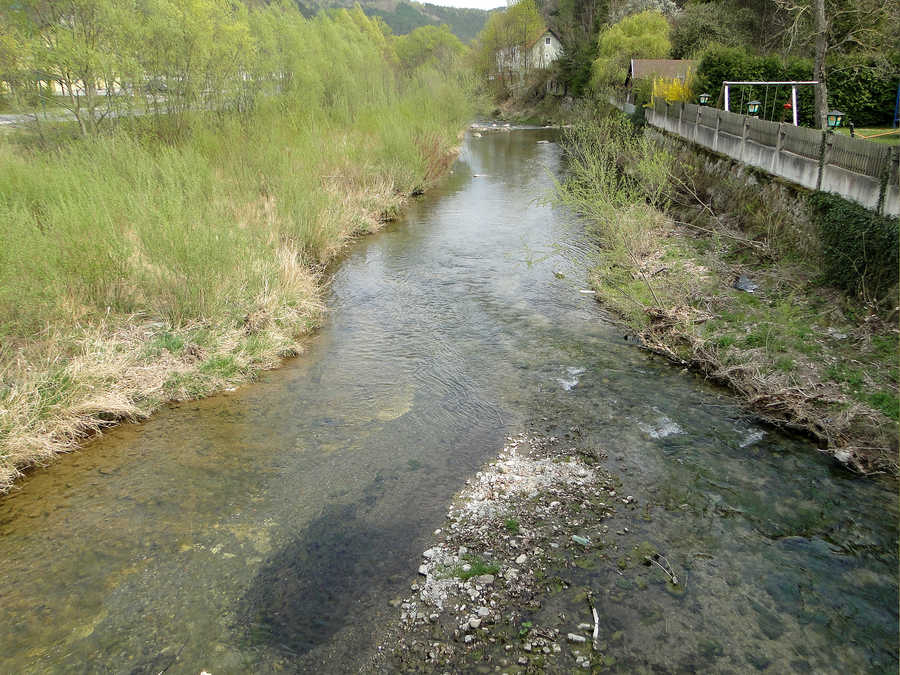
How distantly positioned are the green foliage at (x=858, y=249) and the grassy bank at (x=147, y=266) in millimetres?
8480

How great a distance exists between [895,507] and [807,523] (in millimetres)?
909

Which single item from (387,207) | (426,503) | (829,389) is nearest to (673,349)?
(829,389)

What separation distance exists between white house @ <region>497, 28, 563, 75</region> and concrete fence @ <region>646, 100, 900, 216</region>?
5255 cm

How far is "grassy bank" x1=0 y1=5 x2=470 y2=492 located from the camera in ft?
23.1

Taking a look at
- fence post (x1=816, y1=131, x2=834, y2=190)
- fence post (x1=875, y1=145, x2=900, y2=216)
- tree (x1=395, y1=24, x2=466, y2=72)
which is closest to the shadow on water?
fence post (x1=875, y1=145, x2=900, y2=216)

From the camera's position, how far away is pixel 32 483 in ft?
20.4

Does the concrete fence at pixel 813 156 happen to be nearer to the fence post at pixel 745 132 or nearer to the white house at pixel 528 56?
the fence post at pixel 745 132

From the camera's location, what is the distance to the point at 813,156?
10867 millimetres

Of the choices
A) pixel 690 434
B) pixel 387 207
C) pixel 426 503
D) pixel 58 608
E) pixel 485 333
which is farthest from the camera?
pixel 387 207

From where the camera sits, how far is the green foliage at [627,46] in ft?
130

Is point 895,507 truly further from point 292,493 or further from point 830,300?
point 292,493

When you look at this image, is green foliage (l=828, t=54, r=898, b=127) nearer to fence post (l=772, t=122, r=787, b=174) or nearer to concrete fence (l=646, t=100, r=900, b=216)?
concrete fence (l=646, t=100, r=900, b=216)

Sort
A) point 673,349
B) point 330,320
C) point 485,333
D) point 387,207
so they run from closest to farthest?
point 673,349, point 485,333, point 330,320, point 387,207

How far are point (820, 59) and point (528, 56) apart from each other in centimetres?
5474
